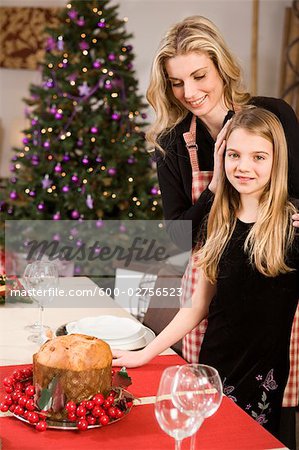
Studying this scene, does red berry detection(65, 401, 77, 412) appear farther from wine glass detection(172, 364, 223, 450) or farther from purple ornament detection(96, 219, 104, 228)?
purple ornament detection(96, 219, 104, 228)

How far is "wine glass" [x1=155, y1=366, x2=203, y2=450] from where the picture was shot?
3.43ft

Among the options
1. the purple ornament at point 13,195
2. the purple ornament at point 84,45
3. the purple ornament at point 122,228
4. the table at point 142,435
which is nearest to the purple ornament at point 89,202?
the purple ornament at point 122,228

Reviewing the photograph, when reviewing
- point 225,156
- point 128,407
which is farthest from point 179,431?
point 225,156

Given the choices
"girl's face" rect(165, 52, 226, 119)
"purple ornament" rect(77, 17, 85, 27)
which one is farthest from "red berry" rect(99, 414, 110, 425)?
"purple ornament" rect(77, 17, 85, 27)

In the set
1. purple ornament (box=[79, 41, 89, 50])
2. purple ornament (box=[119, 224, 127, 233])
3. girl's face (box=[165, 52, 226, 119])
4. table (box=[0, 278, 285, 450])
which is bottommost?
purple ornament (box=[119, 224, 127, 233])

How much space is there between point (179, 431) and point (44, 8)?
5.43 meters

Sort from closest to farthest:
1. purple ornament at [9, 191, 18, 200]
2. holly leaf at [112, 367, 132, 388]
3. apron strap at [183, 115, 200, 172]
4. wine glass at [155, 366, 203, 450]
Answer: wine glass at [155, 366, 203, 450] → holly leaf at [112, 367, 132, 388] → apron strap at [183, 115, 200, 172] → purple ornament at [9, 191, 18, 200]

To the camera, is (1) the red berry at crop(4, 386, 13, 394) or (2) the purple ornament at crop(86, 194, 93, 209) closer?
(1) the red berry at crop(4, 386, 13, 394)

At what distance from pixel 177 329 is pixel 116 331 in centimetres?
18

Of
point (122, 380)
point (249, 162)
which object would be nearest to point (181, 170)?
point (249, 162)

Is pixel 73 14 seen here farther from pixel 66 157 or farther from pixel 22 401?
pixel 22 401

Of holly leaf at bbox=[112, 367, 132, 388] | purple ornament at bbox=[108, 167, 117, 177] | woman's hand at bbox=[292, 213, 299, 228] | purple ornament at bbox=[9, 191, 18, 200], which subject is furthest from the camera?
purple ornament at bbox=[9, 191, 18, 200]

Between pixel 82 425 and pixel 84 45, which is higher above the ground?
pixel 84 45

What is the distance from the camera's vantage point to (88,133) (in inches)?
176
